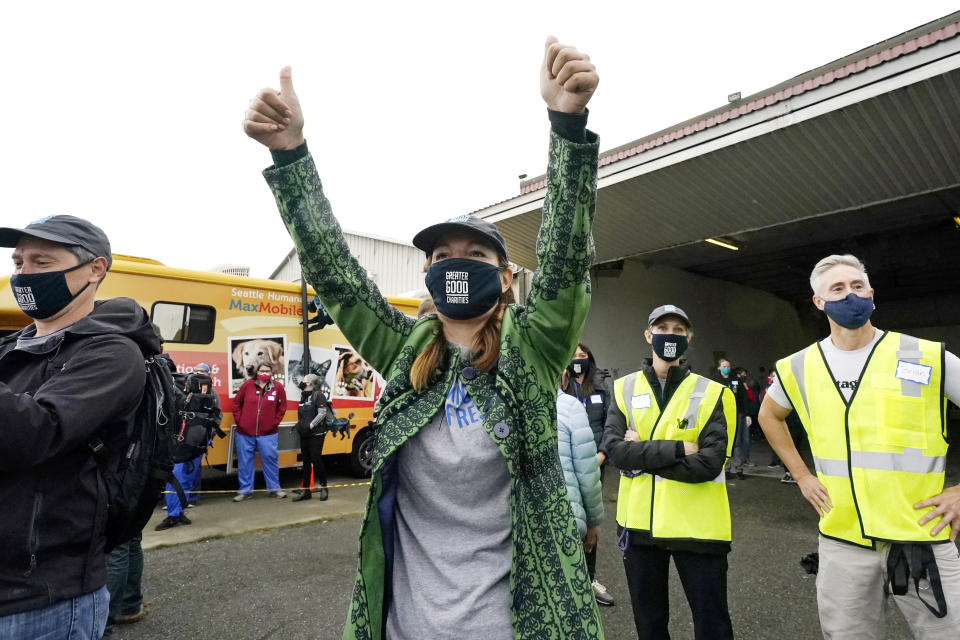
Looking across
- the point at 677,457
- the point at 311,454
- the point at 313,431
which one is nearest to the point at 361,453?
the point at 311,454

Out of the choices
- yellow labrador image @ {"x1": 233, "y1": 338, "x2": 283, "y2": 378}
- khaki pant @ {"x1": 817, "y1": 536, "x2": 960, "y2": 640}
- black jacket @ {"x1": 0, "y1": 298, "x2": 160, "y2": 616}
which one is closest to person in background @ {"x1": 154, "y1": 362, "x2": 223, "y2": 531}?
yellow labrador image @ {"x1": 233, "y1": 338, "x2": 283, "y2": 378}

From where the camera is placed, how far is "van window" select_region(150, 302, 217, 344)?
721cm

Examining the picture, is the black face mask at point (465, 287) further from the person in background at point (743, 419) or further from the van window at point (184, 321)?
the person in background at point (743, 419)

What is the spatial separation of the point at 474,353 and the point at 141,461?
1288 millimetres

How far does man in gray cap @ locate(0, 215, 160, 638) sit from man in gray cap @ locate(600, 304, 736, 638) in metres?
2.39

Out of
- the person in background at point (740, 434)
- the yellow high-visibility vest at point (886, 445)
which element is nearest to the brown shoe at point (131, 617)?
the yellow high-visibility vest at point (886, 445)

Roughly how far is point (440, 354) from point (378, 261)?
15428 mm

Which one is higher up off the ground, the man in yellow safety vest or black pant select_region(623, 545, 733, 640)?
the man in yellow safety vest

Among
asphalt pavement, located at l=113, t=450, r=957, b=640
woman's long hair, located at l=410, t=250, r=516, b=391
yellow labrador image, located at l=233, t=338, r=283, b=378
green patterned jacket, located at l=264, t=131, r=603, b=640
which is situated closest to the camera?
green patterned jacket, located at l=264, t=131, r=603, b=640

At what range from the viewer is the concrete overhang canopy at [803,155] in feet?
19.6

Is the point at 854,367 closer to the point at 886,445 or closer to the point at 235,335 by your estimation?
the point at 886,445

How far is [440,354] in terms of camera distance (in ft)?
4.76

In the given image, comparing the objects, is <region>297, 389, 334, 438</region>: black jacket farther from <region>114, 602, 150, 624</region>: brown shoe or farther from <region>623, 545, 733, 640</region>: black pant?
<region>623, 545, 733, 640</region>: black pant

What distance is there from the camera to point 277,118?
1.34 meters
